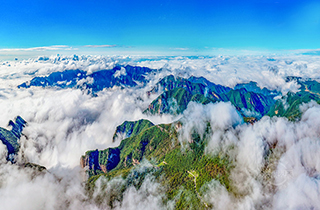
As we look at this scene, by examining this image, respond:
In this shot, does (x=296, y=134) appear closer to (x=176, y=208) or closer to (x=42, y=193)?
(x=176, y=208)

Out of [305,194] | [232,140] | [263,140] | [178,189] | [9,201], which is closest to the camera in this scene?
→ [305,194]

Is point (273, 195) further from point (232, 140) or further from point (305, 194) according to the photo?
point (232, 140)

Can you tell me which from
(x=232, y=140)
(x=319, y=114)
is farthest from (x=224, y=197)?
(x=319, y=114)

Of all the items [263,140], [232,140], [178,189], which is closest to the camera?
[263,140]

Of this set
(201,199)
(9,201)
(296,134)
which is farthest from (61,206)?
(296,134)

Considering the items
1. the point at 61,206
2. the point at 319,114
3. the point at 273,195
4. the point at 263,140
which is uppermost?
the point at 319,114

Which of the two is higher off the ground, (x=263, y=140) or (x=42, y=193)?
(x=263, y=140)

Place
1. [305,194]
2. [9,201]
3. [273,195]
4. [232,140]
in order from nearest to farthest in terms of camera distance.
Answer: [305,194], [273,195], [9,201], [232,140]

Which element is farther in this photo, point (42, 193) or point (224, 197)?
point (42, 193)

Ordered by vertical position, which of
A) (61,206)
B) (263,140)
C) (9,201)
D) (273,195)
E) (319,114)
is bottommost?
(61,206)
